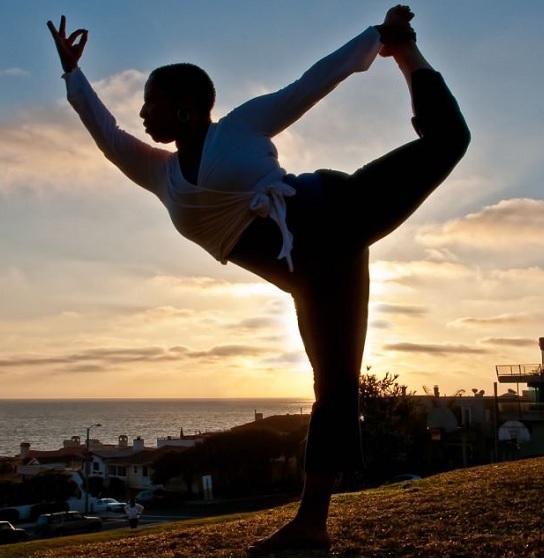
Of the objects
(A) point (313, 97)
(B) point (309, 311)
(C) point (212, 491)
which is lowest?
(C) point (212, 491)

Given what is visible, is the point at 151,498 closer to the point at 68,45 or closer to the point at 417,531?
the point at 417,531

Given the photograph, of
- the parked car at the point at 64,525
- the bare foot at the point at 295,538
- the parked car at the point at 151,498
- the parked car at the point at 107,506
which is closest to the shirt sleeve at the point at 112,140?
the bare foot at the point at 295,538

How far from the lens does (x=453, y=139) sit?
358 cm

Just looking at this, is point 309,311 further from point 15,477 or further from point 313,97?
point 15,477

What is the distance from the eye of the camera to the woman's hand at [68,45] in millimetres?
4102

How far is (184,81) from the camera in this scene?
12.2ft

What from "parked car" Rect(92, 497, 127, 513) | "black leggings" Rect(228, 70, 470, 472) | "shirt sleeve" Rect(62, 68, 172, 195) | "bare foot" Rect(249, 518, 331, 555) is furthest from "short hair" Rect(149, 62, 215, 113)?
"parked car" Rect(92, 497, 127, 513)

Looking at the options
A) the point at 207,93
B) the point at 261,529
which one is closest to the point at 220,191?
the point at 207,93

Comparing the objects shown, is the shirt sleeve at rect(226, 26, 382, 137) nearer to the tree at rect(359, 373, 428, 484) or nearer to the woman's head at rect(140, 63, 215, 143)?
the woman's head at rect(140, 63, 215, 143)

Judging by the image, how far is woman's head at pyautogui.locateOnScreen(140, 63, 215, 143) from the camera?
3732mm

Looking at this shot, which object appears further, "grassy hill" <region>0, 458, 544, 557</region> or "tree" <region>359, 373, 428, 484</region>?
"tree" <region>359, 373, 428, 484</region>

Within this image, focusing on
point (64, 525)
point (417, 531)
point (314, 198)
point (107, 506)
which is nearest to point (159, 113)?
point (314, 198)

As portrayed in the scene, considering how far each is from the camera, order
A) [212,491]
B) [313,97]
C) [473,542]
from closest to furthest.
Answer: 1. [313,97]
2. [473,542]
3. [212,491]

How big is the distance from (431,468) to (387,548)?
3139 cm
